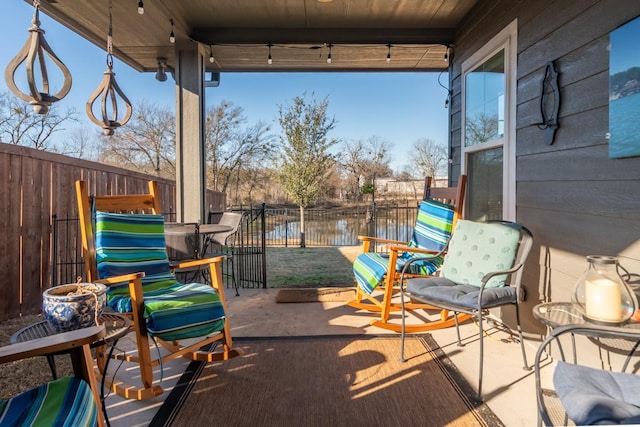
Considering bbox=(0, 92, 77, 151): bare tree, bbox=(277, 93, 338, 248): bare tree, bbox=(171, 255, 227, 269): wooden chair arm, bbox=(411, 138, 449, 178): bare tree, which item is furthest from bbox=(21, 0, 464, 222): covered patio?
bbox=(411, 138, 449, 178): bare tree

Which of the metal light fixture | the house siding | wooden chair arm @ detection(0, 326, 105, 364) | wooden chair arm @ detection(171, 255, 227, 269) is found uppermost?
the metal light fixture

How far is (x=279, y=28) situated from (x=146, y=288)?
3.23 metres

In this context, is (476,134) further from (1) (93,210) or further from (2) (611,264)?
(1) (93,210)

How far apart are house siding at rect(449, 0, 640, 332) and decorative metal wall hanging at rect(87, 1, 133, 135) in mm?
3183

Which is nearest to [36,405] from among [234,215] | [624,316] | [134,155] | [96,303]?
[96,303]

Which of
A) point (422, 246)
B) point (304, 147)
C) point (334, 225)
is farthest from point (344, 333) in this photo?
point (304, 147)

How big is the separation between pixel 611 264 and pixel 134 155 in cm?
1311

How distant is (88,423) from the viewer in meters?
1.04

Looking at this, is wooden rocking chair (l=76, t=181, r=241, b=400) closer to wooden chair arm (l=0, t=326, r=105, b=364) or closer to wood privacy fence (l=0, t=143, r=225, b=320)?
wooden chair arm (l=0, t=326, r=105, b=364)

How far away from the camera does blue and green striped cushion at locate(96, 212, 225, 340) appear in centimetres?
191

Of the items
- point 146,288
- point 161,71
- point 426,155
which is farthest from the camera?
point 426,155

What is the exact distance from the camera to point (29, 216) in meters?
3.23

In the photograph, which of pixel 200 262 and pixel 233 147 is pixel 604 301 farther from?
pixel 233 147

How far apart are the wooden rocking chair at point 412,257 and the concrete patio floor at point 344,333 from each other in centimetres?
11
